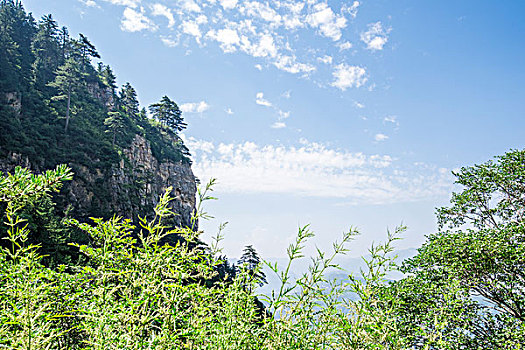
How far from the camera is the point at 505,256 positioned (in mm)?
7504

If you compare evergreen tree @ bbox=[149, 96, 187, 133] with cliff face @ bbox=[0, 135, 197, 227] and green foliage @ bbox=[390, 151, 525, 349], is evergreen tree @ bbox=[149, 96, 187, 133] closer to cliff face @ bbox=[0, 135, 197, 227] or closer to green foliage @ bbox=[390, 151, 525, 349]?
cliff face @ bbox=[0, 135, 197, 227]

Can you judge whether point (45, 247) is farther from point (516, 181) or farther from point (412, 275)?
point (516, 181)

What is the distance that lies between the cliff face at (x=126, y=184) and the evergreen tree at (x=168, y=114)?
8920mm

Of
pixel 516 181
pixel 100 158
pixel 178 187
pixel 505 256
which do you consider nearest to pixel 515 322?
pixel 505 256

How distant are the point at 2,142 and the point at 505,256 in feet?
95.9

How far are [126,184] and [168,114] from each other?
21.0 metres

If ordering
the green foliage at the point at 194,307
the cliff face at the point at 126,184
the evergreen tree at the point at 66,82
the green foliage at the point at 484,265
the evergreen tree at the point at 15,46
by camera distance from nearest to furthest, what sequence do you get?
the green foliage at the point at 194,307 < the green foliage at the point at 484,265 < the cliff face at the point at 126,184 < the evergreen tree at the point at 15,46 < the evergreen tree at the point at 66,82

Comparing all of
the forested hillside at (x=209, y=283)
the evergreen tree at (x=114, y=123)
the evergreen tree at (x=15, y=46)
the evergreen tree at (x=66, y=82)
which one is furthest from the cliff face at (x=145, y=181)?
the evergreen tree at (x=15, y=46)

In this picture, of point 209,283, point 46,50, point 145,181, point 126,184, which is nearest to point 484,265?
point 209,283

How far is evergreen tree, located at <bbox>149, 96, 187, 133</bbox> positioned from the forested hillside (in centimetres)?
2261

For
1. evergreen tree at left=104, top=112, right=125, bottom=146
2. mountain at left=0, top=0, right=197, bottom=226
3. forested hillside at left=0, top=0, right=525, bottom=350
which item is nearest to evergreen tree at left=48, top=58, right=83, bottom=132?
mountain at left=0, top=0, right=197, bottom=226

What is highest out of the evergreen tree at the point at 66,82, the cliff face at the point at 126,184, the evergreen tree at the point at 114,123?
the evergreen tree at the point at 66,82

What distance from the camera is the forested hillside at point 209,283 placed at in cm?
124

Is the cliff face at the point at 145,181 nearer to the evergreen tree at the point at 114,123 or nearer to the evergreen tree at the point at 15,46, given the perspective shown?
the evergreen tree at the point at 114,123
